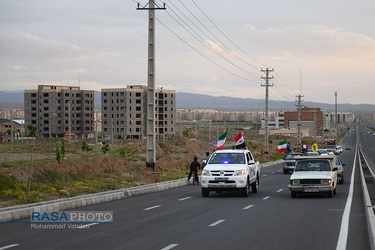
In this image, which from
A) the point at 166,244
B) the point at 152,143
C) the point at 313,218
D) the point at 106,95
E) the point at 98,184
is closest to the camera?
the point at 166,244

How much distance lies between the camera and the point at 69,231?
1436 cm

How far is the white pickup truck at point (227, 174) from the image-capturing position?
2472 centimetres

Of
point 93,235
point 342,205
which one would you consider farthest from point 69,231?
point 342,205

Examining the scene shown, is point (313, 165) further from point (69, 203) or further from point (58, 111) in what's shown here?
point (58, 111)

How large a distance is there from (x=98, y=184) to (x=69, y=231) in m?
14.6

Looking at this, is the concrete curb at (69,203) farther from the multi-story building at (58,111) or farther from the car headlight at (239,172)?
the multi-story building at (58,111)

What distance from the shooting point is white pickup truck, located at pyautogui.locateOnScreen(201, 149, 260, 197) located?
973 inches

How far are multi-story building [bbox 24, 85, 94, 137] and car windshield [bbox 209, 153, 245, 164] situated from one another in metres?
123

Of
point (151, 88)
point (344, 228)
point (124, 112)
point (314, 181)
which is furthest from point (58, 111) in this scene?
point (344, 228)

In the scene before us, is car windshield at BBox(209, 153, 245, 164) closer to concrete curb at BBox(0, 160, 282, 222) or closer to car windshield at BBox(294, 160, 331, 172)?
car windshield at BBox(294, 160, 331, 172)

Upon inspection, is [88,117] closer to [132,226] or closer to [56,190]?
[56,190]

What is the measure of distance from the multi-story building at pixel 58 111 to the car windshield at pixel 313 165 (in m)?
125

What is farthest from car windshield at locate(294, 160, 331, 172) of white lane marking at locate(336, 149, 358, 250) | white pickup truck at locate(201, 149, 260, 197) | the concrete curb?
the concrete curb

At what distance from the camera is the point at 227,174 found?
977 inches
